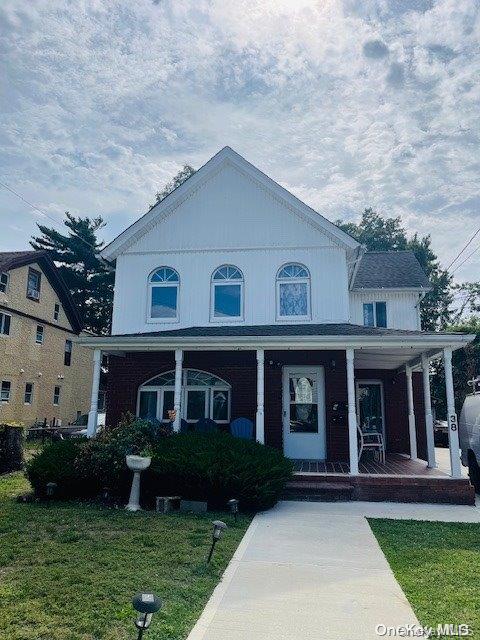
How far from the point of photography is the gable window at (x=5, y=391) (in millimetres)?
22484

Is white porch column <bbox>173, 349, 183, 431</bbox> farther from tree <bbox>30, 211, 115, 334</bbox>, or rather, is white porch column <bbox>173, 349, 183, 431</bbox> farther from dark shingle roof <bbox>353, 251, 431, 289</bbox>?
tree <bbox>30, 211, 115, 334</bbox>

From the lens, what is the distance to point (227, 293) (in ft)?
44.9

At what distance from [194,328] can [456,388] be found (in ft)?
69.6

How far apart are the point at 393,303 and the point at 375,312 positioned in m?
0.79

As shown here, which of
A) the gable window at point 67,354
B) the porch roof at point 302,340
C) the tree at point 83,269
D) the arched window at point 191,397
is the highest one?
the tree at point 83,269

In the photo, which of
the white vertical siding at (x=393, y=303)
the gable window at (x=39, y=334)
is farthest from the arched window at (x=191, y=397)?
the gable window at (x=39, y=334)

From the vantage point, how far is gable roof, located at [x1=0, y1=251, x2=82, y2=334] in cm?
2306

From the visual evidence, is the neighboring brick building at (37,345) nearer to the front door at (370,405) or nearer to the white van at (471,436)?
the front door at (370,405)

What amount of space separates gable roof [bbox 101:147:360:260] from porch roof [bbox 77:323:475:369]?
11.6 ft

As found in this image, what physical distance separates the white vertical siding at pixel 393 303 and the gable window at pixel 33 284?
17.2 metres

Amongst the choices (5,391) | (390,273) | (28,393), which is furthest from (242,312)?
(28,393)

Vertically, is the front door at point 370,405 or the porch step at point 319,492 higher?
the front door at point 370,405

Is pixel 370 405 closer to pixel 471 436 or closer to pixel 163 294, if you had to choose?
pixel 471 436

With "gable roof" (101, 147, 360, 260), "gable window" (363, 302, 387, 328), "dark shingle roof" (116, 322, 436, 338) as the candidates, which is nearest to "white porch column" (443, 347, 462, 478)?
"dark shingle roof" (116, 322, 436, 338)
